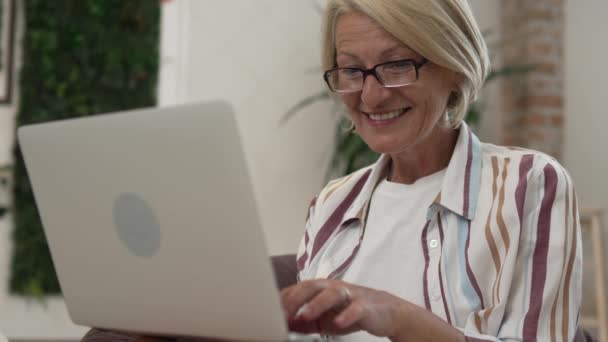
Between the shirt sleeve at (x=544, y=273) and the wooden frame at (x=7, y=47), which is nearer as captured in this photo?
the shirt sleeve at (x=544, y=273)

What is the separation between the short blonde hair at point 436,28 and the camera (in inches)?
50.5

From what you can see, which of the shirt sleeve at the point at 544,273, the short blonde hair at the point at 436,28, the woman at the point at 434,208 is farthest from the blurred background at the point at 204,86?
the shirt sleeve at the point at 544,273

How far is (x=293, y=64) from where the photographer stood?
3.56m

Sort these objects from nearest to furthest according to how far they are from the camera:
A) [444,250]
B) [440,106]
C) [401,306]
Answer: [401,306] < [444,250] < [440,106]

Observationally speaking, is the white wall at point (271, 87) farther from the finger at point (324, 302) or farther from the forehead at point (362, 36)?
the finger at point (324, 302)

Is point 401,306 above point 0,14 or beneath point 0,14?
beneath

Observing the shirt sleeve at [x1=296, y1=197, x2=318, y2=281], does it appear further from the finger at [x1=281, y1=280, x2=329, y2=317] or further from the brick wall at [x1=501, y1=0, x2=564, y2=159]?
the brick wall at [x1=501, y1=0, x2=564, y2=159]

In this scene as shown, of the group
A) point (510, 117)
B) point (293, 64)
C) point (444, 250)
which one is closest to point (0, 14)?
point (293, 64)

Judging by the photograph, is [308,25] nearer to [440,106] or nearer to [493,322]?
[440,106]

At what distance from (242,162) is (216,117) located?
0.06m

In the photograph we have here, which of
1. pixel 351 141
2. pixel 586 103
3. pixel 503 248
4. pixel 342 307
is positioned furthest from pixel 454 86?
pixel 586 103

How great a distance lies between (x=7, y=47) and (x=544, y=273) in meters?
3.16

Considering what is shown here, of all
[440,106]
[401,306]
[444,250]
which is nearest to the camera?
[401,306]

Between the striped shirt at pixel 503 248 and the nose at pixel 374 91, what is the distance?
19 centimetres
